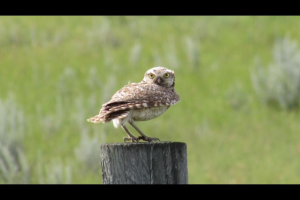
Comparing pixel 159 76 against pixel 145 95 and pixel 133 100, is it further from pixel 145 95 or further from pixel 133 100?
pixel 133 100

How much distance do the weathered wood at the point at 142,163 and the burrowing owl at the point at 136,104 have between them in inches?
14.2

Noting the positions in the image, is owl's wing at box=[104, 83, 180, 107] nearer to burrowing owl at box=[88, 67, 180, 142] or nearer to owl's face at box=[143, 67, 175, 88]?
burrowing owl at box=[88, 67, 180, 142]

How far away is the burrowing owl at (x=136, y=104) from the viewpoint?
11.8 feet

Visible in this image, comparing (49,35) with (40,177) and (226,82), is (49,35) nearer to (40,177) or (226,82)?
(226,82)

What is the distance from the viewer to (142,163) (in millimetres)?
3240

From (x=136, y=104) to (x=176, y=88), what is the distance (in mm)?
Result: 7529

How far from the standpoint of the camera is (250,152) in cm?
932

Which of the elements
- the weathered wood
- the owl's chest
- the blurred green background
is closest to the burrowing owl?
the owl's chest

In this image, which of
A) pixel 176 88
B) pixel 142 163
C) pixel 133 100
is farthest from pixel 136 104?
pixel 176 88

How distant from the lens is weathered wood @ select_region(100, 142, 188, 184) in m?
3.24

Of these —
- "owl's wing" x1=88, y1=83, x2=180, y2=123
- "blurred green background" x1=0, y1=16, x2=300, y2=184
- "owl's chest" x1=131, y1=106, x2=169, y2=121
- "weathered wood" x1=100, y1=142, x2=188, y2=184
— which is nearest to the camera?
"weathered wood" x1=100, y1=142, x2=188, y2=184

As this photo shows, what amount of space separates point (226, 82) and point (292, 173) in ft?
10.6

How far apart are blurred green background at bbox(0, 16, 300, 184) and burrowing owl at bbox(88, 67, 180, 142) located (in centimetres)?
350

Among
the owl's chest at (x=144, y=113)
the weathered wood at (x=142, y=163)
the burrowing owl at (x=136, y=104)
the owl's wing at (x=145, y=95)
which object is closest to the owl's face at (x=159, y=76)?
the burrowing owl at (x=136, y=104)
